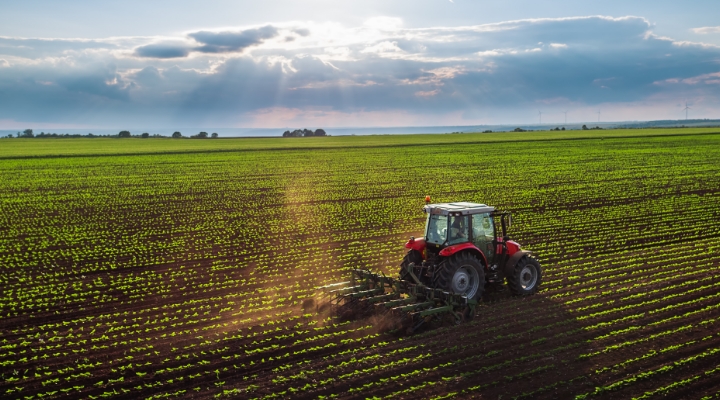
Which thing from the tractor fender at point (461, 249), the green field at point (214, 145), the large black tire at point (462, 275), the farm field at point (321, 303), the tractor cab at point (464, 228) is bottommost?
the farm field at point (321, 303)

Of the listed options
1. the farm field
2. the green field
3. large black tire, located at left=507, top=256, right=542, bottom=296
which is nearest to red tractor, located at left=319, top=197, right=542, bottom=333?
large black tire, located at left=507, top=256, right=542, bottom=296

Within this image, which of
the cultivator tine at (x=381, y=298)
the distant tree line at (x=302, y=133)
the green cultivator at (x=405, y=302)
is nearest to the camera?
the green cultivator at (x=405, y=302)

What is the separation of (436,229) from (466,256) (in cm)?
95

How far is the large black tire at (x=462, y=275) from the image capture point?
484 inches

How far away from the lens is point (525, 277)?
13867mm

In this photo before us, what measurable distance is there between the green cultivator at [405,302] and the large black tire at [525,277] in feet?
6.25

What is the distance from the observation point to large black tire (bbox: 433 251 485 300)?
12.3 metres

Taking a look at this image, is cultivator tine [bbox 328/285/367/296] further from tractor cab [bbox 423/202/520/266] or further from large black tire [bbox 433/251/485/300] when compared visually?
tractor cab [bbox 423/202/520/266]

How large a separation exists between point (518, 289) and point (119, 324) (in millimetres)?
9059

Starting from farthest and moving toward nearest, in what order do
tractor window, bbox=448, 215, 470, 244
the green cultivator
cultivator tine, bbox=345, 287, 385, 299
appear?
tractor window, bbox=448, 215, 470, 244 → cultivator tine, bbox=345, 287, 385, 299 → the green cultivator

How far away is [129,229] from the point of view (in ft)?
79.6

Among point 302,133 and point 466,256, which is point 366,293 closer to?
point 466,256

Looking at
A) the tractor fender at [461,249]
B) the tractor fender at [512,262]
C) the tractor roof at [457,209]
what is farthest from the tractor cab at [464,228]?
the tractor fender at [512,262]

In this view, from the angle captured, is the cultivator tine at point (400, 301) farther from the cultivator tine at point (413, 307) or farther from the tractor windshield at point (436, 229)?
the tractor windshield at point (436, 229)
